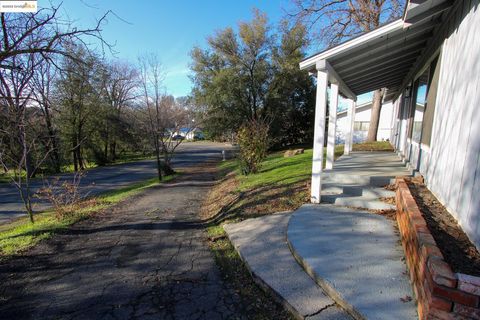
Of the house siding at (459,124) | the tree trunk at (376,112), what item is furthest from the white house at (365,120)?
the house siding at (459,124)

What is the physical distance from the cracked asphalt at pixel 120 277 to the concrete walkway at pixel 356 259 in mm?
963

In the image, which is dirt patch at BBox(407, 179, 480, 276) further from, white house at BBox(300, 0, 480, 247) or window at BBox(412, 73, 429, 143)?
window at BBox(412, 73, 429, 143)

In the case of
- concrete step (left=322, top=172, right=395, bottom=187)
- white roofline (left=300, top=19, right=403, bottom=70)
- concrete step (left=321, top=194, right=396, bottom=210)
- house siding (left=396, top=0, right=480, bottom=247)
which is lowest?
concrete step (left=321, top=194, right=396, bottom=210)

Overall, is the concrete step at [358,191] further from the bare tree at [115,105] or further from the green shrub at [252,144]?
the bare tree at [115,105]

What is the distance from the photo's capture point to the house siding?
259 centimetres

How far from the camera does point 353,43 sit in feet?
14.7

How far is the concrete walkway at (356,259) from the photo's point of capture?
225cm

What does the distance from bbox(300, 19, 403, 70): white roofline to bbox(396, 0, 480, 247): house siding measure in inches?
29.5

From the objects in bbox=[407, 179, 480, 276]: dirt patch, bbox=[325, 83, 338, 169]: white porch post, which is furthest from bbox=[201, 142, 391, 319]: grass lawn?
bbox=[407, 179, 480, 276]: dirt patch

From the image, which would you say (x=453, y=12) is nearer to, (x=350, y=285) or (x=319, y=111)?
(x=319, y=111)

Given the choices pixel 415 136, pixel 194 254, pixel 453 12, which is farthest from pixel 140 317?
pixel 415 136

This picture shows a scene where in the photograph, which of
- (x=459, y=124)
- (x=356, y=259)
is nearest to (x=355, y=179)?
(x=459, y=124)

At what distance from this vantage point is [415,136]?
633 centimetres

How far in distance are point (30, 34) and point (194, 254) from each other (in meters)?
3.93
